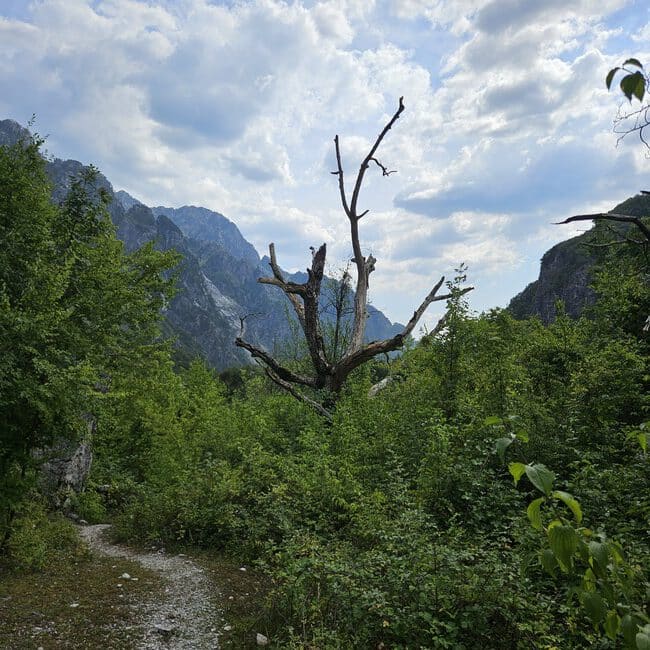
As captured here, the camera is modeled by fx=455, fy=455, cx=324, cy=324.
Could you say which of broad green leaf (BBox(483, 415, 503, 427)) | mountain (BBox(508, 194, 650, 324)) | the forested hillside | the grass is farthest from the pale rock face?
mountain (BBox(508, 194, 650, 324))

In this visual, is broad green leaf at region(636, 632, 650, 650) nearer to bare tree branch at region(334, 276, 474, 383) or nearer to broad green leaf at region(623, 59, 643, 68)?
broad green leaf at region(623, 59, 643, 68)

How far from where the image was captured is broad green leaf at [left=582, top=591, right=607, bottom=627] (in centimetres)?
136

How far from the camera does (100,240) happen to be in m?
11.8

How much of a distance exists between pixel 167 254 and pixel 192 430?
6.35 meters

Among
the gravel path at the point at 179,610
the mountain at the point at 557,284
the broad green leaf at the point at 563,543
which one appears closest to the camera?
the broad green leaf at the point at 563,543

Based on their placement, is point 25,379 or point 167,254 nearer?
point 25,379

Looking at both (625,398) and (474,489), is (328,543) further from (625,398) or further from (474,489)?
(625,398)

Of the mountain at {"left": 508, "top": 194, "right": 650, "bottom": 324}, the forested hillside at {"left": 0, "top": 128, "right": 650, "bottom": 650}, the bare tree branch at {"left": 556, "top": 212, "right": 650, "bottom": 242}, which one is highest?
the mountain at {"left": 508, "top": 194, "right": 650, "bottom": 324}

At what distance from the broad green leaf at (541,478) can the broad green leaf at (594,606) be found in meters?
0.46

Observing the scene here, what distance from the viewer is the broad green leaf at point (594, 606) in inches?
53.4

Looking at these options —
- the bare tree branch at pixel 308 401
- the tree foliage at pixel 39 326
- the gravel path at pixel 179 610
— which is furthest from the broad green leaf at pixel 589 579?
the bare tree branch at pixel 308 401

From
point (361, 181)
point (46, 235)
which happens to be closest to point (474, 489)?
point (46, 235)

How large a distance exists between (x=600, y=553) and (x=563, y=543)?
0.31 ft

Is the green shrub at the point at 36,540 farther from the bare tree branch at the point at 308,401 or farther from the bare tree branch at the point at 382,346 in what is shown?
the bare tree branch at the point at 382,346
